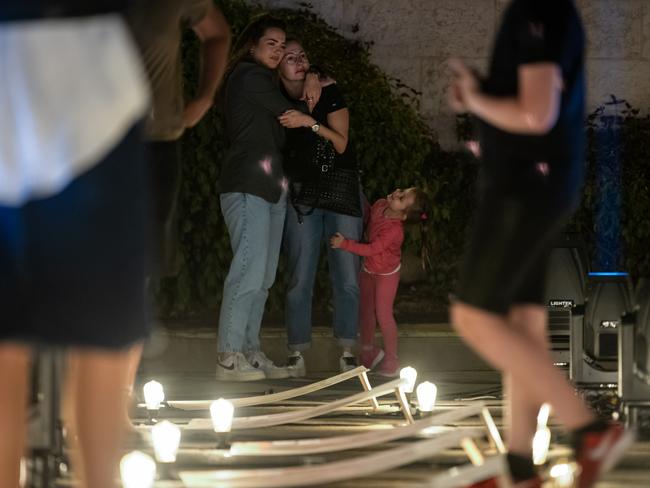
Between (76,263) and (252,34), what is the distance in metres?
4.65

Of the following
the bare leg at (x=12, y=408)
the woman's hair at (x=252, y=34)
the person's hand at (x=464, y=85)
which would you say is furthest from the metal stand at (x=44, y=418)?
the woman's hair at (x=252, y=34)

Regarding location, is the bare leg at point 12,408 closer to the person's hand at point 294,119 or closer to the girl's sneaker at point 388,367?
the person's hand at point 294,119

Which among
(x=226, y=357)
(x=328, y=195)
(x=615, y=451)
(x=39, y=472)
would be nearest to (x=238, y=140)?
(x=328, y=195)

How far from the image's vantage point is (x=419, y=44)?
10.5 meters

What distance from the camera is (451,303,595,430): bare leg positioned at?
3732mm

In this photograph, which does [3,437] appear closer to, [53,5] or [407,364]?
[53,5]

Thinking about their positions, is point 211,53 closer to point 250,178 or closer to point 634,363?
point 634,363

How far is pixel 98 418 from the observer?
328 cm

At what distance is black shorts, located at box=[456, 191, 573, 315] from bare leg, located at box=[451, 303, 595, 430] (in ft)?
0.14

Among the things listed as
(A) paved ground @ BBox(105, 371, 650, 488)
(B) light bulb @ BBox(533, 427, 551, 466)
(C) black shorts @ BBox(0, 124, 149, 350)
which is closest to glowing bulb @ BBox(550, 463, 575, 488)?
(A) paved ground @ BBox(105, 371, 650, 488)

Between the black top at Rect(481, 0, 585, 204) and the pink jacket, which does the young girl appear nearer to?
the pink jacket

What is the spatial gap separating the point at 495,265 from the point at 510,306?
0.40 ft

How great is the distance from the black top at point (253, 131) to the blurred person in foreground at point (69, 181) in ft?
14.3

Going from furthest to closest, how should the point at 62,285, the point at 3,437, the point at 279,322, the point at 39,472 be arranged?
the point at 279,322
the point at 39,472
the point at 3,437
the point at 62,285
